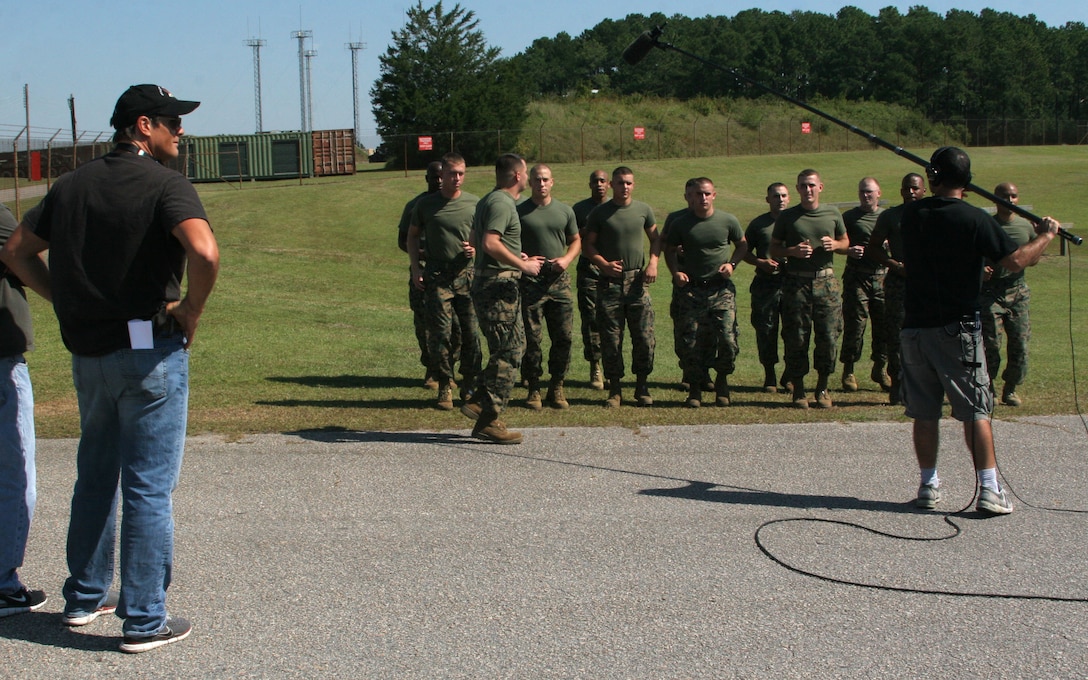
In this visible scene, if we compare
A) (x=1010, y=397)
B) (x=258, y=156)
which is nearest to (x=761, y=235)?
(x=1010, y=397)

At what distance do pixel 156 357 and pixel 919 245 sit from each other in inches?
165

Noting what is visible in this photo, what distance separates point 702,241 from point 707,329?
0.81m

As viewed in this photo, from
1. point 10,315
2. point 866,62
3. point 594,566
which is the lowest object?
point 594,566

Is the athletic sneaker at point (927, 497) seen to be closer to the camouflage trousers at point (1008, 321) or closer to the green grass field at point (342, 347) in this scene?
the green grass field at point (342, 347)

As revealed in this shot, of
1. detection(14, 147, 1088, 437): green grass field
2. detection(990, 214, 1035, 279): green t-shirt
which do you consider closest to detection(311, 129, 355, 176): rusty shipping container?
detection(14, 147, 1088, 437): green grass field

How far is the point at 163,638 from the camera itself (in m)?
4.07

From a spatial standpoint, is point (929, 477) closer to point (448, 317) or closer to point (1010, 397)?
point (1010, 397)

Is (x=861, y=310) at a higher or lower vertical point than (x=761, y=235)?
lower

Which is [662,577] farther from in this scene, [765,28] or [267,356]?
[765,28]

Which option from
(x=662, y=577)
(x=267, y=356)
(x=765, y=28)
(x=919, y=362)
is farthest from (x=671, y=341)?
(x=765, y=28)

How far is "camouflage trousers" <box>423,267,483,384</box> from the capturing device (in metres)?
9.30

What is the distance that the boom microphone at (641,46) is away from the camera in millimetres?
7410

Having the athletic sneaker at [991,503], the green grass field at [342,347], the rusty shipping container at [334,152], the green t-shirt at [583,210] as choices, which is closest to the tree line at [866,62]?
the rusty shipping container at [334,152]

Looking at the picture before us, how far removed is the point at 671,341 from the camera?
47.3ft
